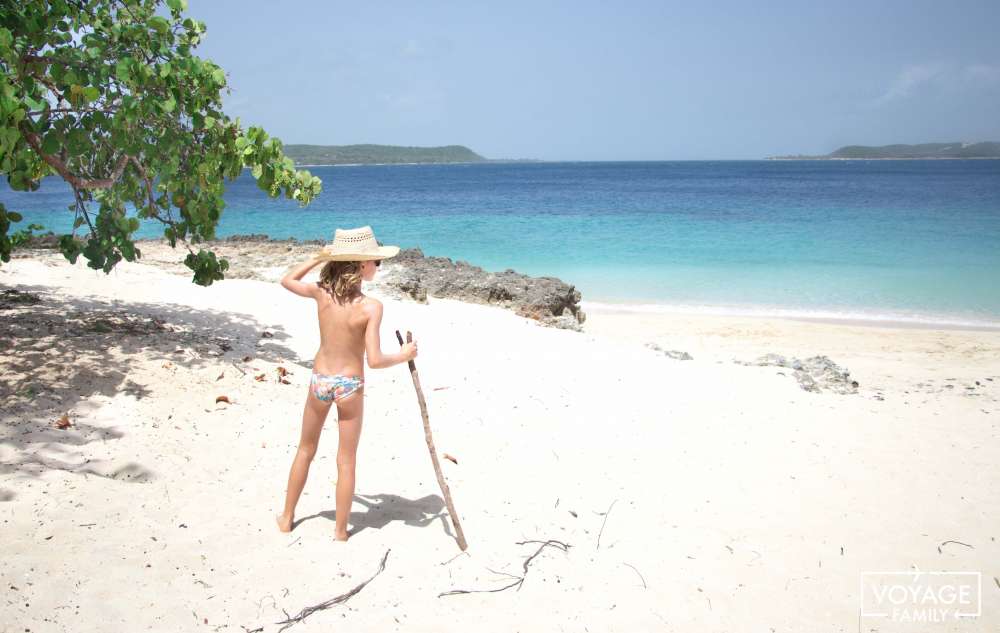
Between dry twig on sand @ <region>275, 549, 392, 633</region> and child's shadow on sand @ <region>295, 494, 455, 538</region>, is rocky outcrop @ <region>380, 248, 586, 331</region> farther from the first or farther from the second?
dry twig on sand @ <region>275, 549, 392, 633</region>

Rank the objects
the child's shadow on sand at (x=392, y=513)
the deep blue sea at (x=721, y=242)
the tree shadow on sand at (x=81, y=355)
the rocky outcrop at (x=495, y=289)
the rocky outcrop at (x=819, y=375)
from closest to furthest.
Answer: the child's shadow on sand at (x=392, y=513), the tree shadow on sand at (x=81, y=355), the rocky outcrop at (x=819, y=375), the rocky outcrop at (x=495, y=289), the deep blue sea at (x=721, y=242)

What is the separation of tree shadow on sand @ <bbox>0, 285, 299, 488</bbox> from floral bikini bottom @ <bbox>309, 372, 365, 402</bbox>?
164cm

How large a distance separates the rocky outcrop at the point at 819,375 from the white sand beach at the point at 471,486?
24 cm

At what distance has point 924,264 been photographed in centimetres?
1983

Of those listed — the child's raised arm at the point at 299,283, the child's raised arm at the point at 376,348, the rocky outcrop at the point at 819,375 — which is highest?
the child's raised arm at the point at 299,283

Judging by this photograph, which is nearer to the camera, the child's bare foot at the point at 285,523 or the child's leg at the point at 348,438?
the child's leg at the point at 348,438

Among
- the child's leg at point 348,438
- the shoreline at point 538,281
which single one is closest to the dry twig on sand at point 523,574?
the child's leg at point 348,438

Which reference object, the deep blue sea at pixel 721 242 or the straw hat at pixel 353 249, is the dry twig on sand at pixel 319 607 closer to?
the straw hat at pixel 353 249

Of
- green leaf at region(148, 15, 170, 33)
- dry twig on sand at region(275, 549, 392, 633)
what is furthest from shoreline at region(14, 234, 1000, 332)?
dry twig on sand at region(275, 549, 392, 633)

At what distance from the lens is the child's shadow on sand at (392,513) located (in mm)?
4160

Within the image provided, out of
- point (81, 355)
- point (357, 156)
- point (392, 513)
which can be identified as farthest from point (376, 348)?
point (357, 156)

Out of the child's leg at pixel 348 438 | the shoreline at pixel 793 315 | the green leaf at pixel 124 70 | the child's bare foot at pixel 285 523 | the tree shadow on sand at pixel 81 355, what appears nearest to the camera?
the child's leg at pixel 348 438

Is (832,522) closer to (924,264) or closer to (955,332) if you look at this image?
(955,332)

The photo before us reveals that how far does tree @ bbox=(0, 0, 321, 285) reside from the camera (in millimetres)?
5023
